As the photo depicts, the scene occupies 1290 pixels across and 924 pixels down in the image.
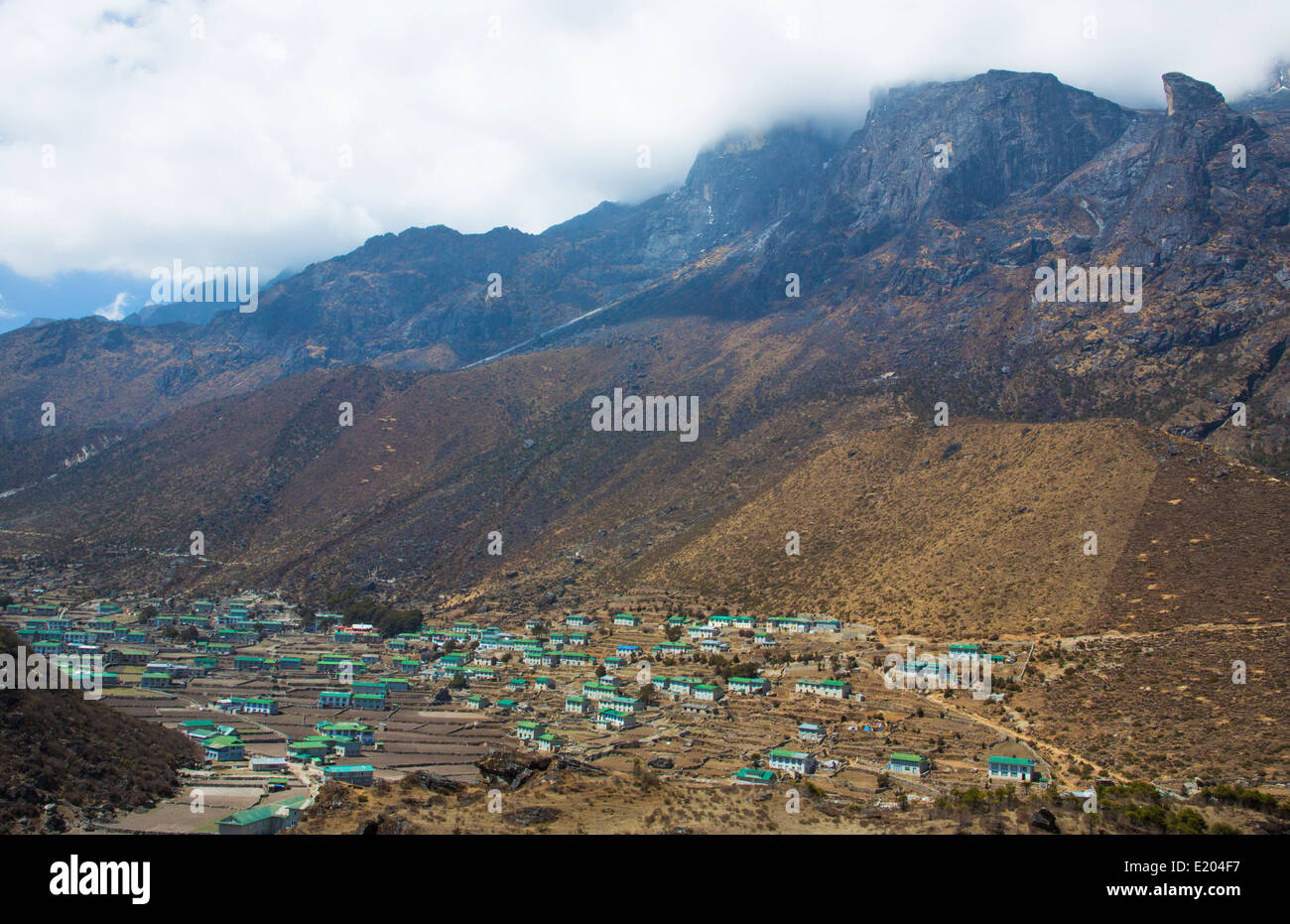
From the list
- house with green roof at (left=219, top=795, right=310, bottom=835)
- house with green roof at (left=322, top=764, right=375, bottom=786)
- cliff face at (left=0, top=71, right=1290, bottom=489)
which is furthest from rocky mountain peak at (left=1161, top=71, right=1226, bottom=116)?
house with green roof at (left=219, top=795, right=310, bottom=835)

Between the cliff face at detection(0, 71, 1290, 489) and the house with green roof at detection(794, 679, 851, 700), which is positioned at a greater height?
the cliff face at detection(0, 71, 1290, 489)

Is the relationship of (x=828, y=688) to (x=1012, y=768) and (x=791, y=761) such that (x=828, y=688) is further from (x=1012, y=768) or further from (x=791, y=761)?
(x=1012, y=768)

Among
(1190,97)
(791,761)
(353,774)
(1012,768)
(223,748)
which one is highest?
(1190,97)

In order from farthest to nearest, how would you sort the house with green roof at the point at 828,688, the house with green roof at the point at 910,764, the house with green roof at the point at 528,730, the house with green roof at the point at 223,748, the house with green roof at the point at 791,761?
1. the house with green roof at the point at 828,688
2. the house with green roof at the point at 528,730
3. the house with green roof at the point at 223,748
4. the house with green roof at the point at 791,761
5. the house with green roof at the point at 910,764

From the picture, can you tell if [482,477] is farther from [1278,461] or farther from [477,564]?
[1278,461]

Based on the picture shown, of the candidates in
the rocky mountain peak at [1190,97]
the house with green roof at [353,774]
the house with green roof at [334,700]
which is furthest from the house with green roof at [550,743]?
the rocky mountain peak at [1190,97]

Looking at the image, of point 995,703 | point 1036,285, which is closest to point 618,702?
point 995,703

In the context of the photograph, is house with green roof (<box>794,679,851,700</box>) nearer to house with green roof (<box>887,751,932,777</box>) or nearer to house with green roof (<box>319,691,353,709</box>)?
house with green roof (<box>887,751,932,777</box>)

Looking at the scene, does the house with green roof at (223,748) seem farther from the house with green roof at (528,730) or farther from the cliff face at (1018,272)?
the cliff face at (1018,272)

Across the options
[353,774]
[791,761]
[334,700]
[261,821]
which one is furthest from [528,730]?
[261,821]

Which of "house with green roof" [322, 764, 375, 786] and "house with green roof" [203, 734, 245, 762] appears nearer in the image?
"house with green roof" [322, 764, 375, 786]
